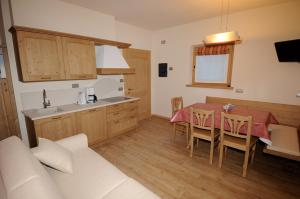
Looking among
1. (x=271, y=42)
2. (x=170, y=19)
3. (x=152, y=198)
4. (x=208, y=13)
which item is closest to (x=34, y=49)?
(x=152, y=198)

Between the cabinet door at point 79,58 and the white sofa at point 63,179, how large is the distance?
137cm

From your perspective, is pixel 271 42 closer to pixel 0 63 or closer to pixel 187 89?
pixel 187 89

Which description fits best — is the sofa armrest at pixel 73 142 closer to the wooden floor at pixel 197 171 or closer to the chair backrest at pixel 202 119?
the wooden floor at pixel 197 171

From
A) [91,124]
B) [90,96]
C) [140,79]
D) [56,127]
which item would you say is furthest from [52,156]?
[140,79]

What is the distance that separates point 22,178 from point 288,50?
3.81 meters

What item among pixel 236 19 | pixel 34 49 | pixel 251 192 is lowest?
pixel 251 192

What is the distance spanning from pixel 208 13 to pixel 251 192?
332 cm

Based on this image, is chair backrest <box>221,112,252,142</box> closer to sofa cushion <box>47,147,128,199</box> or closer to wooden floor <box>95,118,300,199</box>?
wooden floor <box>95,118,300,199</box>

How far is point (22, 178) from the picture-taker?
1.01 metres

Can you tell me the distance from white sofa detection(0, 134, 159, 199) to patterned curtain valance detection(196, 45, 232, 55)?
3.36m

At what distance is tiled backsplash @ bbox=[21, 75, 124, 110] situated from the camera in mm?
2621

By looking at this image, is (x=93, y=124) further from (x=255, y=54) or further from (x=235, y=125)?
(x=255, y=54)

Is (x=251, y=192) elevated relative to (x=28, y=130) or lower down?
lower down

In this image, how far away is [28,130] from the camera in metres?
2.61
